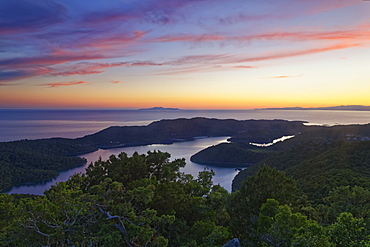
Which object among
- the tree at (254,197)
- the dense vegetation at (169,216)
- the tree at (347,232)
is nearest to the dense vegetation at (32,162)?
the dense vegetation at (169,216)

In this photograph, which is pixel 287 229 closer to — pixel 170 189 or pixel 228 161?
pixel 170 189

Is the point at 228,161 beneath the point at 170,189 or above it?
beneath

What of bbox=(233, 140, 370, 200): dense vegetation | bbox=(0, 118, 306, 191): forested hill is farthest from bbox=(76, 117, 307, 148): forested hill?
bbox=(233, 140, 370, 200): dense vegetation

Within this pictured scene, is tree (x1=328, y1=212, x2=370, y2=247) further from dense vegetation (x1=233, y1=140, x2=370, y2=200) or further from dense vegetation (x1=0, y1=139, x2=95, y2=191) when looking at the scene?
Answer: dense vegetation (x1=0, y1=139, x2=95, y2=191)

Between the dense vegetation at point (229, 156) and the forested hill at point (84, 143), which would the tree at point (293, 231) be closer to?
the forested hill at point (84, 143)

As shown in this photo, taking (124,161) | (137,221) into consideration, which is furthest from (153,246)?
(124,161)
